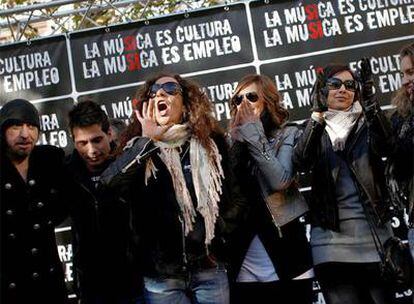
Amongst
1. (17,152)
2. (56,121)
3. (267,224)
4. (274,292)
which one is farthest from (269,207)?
(56,121)

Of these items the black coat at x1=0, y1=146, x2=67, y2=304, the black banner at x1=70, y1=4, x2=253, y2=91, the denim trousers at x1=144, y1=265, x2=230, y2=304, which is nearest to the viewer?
the denim trousers at x1=144, y1=265, x2=230, y2=304

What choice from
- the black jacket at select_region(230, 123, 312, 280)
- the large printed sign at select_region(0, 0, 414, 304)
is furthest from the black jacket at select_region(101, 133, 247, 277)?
the large printed sign at select_region(0, 0, 414, 304)

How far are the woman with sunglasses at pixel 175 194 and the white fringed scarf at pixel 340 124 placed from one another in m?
0.58

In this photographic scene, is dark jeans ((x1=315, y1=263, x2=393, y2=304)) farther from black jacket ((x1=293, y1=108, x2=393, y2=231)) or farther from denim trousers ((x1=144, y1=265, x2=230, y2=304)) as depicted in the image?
denim trousers ((x1=144, y1=265, x2=230, y2=304))

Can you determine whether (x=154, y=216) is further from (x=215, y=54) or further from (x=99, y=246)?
(x=215, y=54)

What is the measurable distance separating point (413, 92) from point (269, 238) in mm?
1133

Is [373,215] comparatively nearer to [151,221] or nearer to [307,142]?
[307,142]

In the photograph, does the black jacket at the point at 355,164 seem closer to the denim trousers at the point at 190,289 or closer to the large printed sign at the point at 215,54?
the denim trousers at the point at 190,289

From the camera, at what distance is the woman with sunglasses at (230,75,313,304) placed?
3.36 m

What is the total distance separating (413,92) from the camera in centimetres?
355

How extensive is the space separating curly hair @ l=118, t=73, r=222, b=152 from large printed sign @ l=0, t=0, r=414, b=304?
5.07ft

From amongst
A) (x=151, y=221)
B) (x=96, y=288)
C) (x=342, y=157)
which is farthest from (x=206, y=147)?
(x=96, y=288)

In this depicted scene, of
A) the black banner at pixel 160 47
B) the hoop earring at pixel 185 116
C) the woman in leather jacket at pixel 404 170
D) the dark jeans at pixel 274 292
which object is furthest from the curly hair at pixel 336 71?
the black banner at pixel 160 47

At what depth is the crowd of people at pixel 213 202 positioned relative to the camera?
10.6 ft
